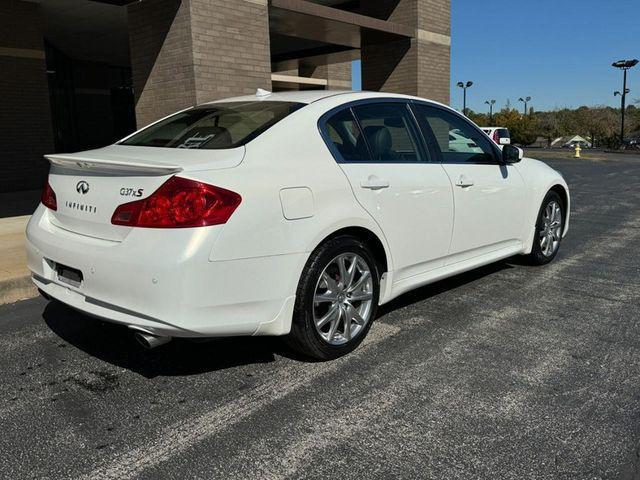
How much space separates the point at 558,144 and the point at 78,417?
225ft

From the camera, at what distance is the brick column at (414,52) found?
13.5 meters

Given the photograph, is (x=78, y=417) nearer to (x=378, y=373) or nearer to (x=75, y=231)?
(x=75, y=231)

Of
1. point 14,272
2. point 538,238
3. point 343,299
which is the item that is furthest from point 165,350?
point 538,238

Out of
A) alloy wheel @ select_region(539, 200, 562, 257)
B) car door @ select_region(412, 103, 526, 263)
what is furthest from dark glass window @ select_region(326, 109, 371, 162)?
alloy wheel @ select_region(539, 200, 562, 257)

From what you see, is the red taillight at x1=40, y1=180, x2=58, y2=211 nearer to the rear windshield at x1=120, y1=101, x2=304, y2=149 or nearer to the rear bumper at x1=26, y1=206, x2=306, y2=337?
the rear bumper at x1=26, y1=206, x2=306, y2=337

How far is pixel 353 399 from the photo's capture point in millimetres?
3221

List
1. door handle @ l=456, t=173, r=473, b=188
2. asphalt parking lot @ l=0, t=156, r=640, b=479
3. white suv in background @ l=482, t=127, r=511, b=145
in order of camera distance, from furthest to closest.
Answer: white suv in background @ l=482, t=127, r=511, b=145, door handle @ l=456, t=173, r=473, b=188, asphalt parking lot @ l=0, t=156, r=640, b=479

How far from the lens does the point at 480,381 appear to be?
343 centimetres

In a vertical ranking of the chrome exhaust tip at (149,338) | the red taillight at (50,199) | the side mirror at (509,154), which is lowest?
the chrome exhaust tip at (149,338)

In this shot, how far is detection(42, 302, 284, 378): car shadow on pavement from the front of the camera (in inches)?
144

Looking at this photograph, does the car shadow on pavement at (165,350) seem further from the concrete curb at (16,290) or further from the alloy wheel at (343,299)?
the concrete curb at (16,290)

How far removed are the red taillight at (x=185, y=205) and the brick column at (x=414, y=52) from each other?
36.9 feet

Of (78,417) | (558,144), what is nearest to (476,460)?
(78,417)

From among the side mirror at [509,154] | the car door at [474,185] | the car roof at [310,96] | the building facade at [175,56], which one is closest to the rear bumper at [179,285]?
the car roof at [310,96]
